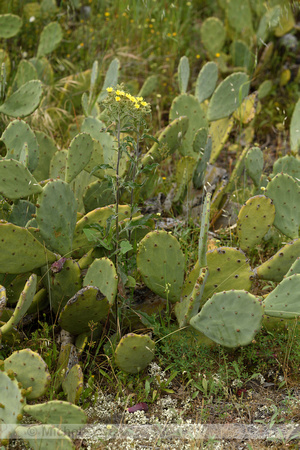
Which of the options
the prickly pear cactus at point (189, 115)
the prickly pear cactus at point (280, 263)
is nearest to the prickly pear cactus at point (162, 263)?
the prickly pear cactus at point (280, 263)

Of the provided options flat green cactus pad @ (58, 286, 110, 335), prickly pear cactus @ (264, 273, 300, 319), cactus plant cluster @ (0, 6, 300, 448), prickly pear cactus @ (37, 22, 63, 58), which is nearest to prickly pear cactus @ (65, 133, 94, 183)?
cactus plant cluster @ (0, 6, 300, 448)

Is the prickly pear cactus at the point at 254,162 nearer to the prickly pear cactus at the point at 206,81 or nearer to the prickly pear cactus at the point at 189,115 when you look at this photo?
the prickly pear cactus at the point at 189,115

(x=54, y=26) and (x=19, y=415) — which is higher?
(x=54, y=26)

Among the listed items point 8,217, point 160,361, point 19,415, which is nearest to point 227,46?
point 8,217

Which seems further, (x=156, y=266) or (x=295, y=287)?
(x=156, y=266)

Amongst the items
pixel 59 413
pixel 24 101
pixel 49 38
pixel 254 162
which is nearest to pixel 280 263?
pixel 254 162

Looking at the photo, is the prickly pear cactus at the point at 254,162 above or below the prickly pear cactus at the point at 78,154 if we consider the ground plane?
below

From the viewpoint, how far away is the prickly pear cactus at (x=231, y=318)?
1785mm

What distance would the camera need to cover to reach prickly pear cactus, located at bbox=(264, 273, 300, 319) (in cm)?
186

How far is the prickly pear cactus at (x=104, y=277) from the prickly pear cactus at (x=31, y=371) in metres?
0.35

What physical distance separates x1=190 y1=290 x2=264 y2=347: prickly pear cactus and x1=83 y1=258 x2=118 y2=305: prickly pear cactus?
0.31m

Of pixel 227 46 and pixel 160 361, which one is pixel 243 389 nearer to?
pixel 160 361

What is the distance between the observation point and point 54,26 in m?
3.60

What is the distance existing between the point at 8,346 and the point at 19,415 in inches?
19.2
